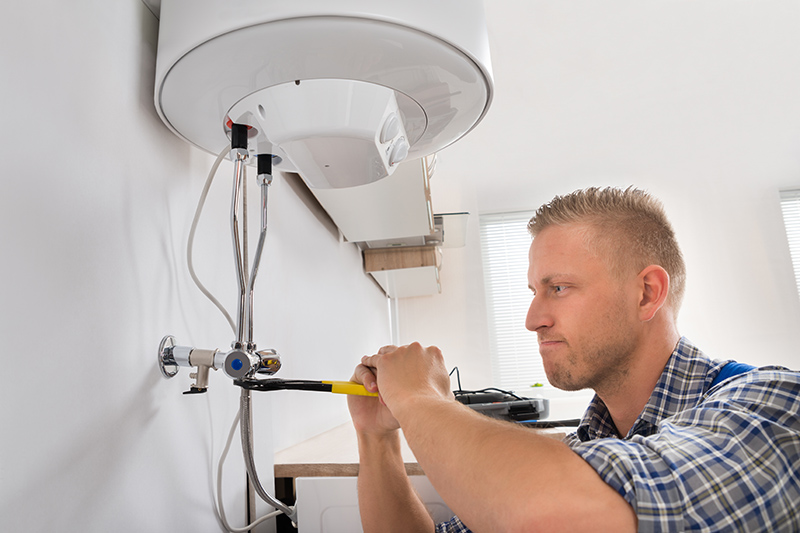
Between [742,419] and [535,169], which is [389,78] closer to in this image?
[742,419]

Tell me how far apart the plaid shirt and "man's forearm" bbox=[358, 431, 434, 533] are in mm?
473

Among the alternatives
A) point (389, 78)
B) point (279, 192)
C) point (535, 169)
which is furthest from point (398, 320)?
point (389, 78)

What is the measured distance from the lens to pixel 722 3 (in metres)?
1.89

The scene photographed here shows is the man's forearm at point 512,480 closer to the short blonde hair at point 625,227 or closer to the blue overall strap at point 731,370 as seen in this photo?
the blue overall strap at point 731,370

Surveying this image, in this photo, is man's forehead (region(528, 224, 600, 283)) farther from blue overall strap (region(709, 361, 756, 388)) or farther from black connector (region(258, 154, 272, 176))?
black connector (region(258, 154, 272, 176))

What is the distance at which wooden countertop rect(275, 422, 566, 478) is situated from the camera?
36.8 inches

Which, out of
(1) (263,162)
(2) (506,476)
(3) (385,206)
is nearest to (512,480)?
(2) (506,476)

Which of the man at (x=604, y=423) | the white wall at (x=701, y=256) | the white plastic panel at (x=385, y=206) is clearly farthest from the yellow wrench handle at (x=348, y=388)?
the white wall at (x=701, y=256)

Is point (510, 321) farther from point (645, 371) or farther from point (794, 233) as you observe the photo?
point (645, 371)

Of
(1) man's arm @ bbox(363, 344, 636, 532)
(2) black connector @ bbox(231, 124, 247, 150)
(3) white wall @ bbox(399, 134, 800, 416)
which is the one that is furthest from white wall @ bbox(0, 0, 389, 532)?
(3) white wall @ bbox(399, 134, 800, 416)

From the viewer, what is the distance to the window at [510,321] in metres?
2.40

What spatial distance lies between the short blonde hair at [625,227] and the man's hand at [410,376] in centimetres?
31

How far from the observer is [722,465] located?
1.20 ft

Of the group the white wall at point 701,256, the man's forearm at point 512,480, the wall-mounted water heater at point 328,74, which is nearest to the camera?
the man's forearm at point 512,480
